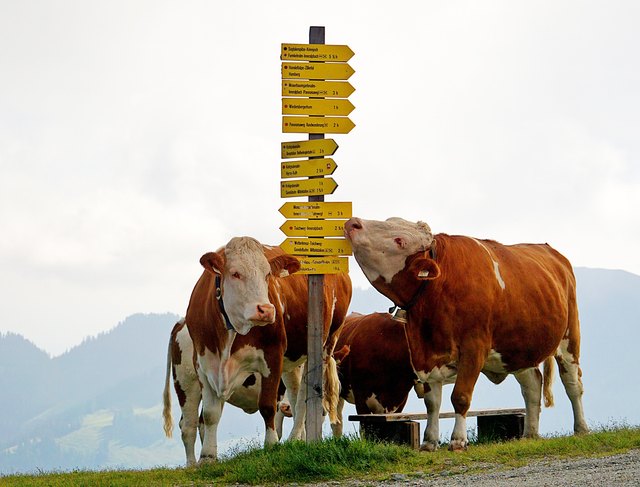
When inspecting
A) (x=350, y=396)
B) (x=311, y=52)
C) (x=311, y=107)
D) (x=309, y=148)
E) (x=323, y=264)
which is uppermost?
(x=311, y=52)

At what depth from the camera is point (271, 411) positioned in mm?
14016

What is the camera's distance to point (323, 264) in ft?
47.6

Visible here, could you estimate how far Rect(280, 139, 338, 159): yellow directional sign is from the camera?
47.8 feet

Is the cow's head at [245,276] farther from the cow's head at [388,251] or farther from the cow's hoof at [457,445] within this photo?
the cow's hoof at [457,445]

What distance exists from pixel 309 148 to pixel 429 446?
445cm

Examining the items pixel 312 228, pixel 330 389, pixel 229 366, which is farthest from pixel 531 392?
pixel 229 366

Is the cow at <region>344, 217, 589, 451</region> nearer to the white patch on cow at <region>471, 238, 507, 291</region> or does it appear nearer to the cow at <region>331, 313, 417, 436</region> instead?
the white patch on cow at <region>471, 238, 507, 291</region>

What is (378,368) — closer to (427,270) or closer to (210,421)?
(427,270)

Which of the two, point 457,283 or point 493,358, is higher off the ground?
point 457,283

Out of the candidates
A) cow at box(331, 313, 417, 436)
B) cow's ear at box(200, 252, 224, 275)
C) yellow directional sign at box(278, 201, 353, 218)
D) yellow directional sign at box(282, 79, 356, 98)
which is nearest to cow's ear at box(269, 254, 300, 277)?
cow's ear at box(200, 252, 224, 275)

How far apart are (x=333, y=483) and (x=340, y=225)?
13.0 ft

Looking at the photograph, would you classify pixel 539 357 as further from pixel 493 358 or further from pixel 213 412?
pixel 213 412

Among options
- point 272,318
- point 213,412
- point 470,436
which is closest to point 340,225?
point 272,318

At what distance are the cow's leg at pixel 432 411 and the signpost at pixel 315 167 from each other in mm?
1578
